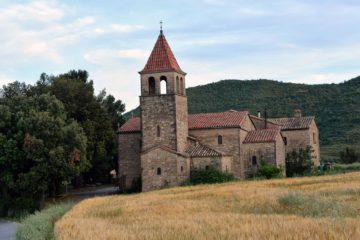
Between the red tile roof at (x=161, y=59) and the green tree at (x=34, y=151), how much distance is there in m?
7.40

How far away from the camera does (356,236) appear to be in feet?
44.0

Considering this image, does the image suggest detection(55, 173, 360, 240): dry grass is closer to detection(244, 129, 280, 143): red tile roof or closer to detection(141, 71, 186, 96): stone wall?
detection(141, 71, 186, 96): stone wall

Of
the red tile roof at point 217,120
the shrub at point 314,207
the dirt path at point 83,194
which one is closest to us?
the shrub at point 314,207

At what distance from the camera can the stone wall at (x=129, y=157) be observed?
5544cm

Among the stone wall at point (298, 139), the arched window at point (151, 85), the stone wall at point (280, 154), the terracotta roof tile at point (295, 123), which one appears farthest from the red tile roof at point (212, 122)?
the terracotta roof tile at point (295, 123)

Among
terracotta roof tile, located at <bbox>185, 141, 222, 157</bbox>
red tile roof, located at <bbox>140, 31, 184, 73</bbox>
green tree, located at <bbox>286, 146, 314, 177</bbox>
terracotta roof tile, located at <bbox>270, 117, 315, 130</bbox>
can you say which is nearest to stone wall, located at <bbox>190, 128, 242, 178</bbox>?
terracotta roof tile, located at <bbox>185, 141, 222, 157</bbox>

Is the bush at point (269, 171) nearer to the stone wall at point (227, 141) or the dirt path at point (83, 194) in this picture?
the stone wall at point (227, 141)

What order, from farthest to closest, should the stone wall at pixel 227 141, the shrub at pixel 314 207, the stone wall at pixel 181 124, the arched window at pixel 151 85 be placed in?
the stone wall at pixel 227 141, the arched window at pixel 151 85, the stone wall at pixel 181 124, the shrub at pixel 314 207

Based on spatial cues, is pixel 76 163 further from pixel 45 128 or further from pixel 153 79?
pixel 153 79

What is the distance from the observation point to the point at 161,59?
5222 cm

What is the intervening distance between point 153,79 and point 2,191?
46.7 feet

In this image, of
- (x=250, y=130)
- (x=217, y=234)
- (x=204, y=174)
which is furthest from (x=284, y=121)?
(x=217, y=234)

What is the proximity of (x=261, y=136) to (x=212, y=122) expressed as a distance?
4.06 metres

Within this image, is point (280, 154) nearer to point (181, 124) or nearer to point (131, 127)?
point (181, 124)
